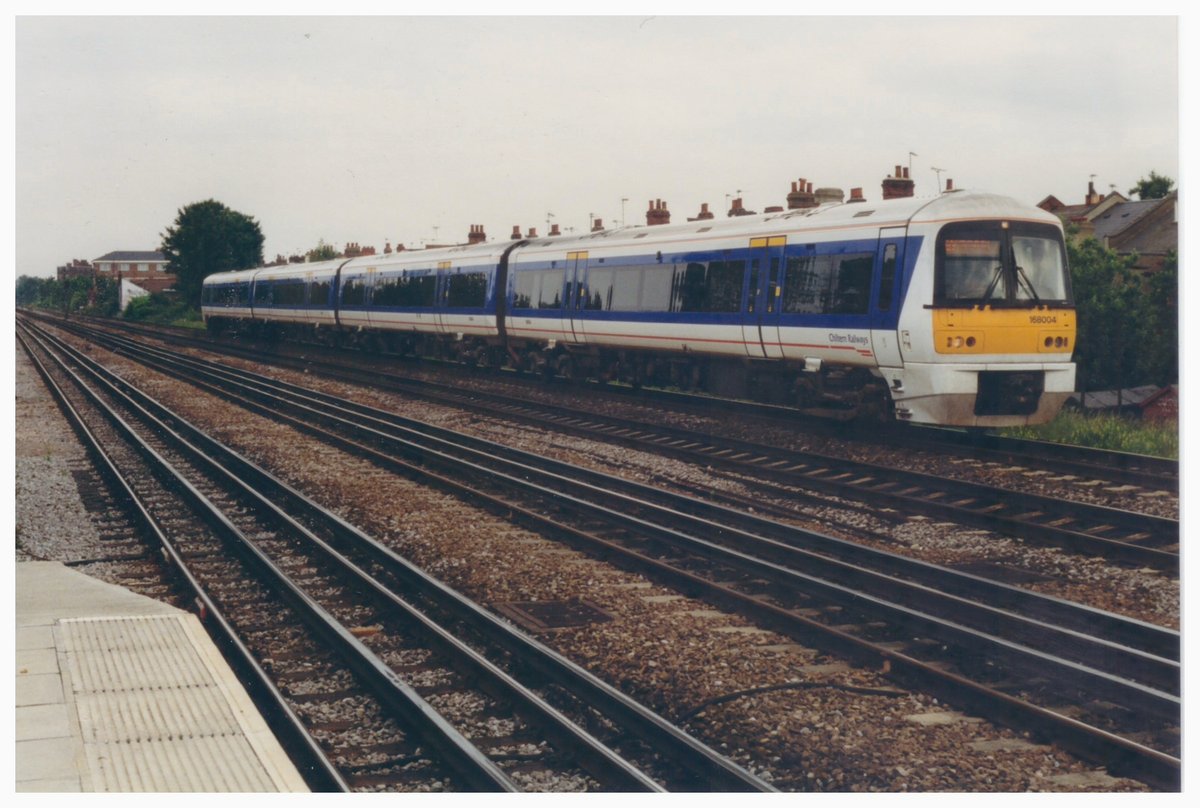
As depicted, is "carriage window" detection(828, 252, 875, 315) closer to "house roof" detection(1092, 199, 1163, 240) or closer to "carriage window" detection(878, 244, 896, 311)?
"carriage window" detection(878, 244, 896, 311)

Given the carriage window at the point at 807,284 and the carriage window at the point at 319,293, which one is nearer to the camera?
the carriage window at the point at 807,284

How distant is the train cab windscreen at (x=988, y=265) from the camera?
13.3 meters

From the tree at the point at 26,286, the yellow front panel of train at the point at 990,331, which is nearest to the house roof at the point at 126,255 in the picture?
the tree at the point at 26,286

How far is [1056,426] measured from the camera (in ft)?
51.0

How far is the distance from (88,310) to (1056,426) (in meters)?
23.9

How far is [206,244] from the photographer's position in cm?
3028

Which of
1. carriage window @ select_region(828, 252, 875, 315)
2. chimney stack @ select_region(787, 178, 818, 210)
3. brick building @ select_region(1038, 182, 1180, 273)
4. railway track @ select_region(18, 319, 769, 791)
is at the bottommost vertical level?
railway track @ select_region(18, 319, 769, 791)

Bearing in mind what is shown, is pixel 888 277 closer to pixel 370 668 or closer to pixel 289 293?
pixel 370 668

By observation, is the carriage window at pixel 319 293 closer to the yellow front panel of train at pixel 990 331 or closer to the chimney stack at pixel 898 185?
the chimney stack at pixel 898 185

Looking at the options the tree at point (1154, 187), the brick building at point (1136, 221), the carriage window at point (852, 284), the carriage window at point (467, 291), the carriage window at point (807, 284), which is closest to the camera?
the tree at point (1154, 187)

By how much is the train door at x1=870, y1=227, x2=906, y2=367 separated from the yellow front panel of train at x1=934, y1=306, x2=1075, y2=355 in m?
0.63

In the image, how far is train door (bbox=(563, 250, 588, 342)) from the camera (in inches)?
883

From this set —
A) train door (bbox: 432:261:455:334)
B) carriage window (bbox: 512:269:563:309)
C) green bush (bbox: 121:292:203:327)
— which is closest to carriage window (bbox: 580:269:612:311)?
carriage window (bbox: 512:269:563:309)

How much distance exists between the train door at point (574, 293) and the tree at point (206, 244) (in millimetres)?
5887
